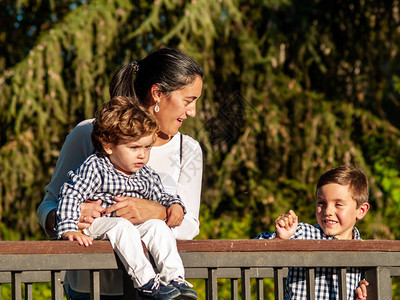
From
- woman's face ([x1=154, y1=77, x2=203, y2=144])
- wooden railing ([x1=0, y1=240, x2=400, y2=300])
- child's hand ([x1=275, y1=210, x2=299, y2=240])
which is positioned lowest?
wooden railing ([x1=0, y1=240, x2=400, y2=300])

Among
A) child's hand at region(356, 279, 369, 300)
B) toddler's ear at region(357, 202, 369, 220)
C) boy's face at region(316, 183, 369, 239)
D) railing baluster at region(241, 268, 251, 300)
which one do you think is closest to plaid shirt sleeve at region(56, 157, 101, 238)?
railing baluster at region(241, 268, 251, 300)

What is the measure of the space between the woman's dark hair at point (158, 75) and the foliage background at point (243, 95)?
3504 millimetres

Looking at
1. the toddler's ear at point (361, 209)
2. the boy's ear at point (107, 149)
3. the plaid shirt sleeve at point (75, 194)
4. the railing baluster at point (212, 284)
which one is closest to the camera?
the plaid shirt sleeve at point (75, 194)

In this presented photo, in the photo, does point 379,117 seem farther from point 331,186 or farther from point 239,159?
point 331,186

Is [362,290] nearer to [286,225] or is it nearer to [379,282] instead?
[379,282]

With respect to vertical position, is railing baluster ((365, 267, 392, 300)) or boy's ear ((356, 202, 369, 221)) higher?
boy's ear ((356, 202, 369, 221))

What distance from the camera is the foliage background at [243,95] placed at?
268 inches

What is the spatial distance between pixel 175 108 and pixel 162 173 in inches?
11.1

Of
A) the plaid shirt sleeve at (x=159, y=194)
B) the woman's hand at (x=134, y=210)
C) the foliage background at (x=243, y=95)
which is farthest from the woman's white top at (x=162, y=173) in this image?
the foliage background at (x=243, y=95)

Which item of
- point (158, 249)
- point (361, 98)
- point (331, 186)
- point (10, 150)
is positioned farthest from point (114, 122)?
point (361, 98)

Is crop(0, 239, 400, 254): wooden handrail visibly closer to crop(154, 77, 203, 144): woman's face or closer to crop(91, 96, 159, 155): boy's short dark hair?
crop(91, 96, 159, 155): boy's short dark hair

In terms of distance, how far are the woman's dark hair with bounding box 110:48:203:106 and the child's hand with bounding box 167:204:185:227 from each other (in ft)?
1.84

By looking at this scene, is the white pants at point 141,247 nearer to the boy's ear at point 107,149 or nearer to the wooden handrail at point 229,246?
the wooden handrail at point 229,246

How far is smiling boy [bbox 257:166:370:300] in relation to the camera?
320 cm
